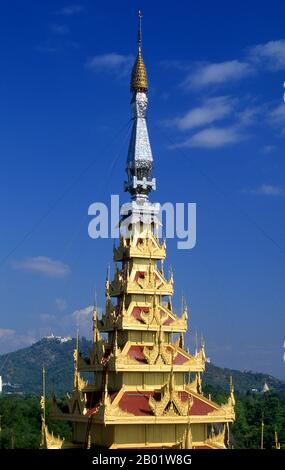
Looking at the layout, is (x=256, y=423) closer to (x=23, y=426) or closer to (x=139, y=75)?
(x=23, y=426)

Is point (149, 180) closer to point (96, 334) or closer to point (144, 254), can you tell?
point (144, 254)

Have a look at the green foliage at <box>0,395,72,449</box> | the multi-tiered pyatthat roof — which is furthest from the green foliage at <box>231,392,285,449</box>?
the multi-tiered pyatthat roof

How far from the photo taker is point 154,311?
129ft

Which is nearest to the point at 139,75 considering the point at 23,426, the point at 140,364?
the point at 140,364

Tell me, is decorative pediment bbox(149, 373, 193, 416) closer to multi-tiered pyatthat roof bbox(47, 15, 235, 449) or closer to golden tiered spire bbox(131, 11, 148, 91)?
multi-tiered pyatthat roof bbox(47, 15, 235, 449)

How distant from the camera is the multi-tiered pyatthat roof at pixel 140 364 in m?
36.2

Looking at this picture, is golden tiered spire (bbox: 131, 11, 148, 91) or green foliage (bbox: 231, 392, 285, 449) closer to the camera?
golden tiered spire (bbox: 131, 11, 148, 91)

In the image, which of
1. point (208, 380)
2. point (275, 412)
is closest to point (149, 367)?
point (275, 412)

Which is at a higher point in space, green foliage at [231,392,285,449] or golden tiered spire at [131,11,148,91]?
golden tiered spire at [131,11,148,91]

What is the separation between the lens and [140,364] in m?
37.6

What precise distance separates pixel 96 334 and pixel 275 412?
69158 mm

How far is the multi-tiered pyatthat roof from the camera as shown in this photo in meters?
36.2

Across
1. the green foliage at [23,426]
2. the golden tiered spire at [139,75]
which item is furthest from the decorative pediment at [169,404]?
the green foliage at [23,426]

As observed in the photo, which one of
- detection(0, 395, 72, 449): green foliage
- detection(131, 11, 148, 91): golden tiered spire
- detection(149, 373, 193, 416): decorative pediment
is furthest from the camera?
detection(0, 395, 72, 449): green foliage
